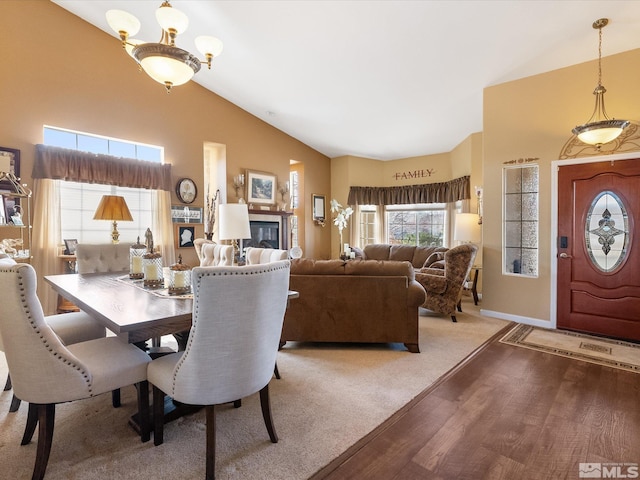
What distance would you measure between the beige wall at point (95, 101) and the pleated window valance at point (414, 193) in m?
2.44

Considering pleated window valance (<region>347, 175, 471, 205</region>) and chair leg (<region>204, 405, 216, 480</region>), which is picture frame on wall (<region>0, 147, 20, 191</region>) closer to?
chair leg (<region>204, 405, 216, 480</region>)

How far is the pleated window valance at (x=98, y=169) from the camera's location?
4.27m

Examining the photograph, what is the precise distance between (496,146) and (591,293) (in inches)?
82.2

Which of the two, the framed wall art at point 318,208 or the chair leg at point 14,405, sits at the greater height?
the framed wall art at point 318,208

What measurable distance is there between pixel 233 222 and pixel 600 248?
4.04m

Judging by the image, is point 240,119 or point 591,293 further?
point 240,119

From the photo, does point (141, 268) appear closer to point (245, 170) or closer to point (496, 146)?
point (245, 170)

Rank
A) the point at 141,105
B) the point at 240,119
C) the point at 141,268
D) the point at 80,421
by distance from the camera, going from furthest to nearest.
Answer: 1. the point at 240,119
2. the point at 141,105
3. the point at 141,268
4. the point at 80,421

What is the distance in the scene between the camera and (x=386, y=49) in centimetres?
396

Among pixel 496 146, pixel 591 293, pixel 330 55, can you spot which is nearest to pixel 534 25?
pixel 496 146

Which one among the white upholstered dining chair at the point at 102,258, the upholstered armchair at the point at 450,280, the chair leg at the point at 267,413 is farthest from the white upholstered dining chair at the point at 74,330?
the upholstered armchair at the point at 450,280

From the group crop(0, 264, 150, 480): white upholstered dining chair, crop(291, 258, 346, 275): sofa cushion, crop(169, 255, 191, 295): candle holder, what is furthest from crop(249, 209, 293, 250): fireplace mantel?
crop(0, 264, 150, 480): white upholstered dining chair

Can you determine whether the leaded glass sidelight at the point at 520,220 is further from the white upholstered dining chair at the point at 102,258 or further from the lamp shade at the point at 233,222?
the white upholstered dining chair at the point at 102,258

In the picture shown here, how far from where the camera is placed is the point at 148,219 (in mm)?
5395
